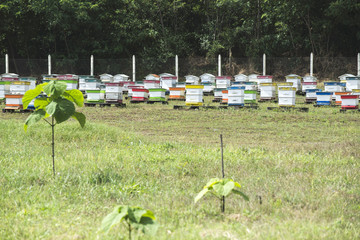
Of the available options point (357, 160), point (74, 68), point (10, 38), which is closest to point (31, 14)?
point (10, 38)

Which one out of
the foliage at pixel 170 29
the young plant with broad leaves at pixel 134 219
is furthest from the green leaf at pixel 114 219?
the foliage at pixel 170 29

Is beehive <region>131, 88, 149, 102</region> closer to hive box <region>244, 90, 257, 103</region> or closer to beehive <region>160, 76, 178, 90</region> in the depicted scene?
beehive <region>160, 76, 178, 90</region>

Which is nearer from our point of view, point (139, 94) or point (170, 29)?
point (139, 94)

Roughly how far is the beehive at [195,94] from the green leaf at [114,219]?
14.2 m

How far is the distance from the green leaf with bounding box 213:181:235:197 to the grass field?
1.00ft

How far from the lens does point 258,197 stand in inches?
182

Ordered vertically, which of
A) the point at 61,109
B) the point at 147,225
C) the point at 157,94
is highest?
the point at 157,94

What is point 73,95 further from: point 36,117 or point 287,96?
point 287,96

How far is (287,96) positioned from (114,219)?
14.7m

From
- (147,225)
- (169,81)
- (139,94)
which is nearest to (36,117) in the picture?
(147,225)

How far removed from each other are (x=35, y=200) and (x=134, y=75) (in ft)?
91.0

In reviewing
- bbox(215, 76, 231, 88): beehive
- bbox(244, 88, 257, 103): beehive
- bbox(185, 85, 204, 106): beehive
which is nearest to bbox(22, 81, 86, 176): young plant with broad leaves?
bbox(185, 85, 204, 106): beehive

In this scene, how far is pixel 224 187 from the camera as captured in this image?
385 centimetres

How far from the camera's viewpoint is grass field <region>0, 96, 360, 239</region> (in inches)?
148
